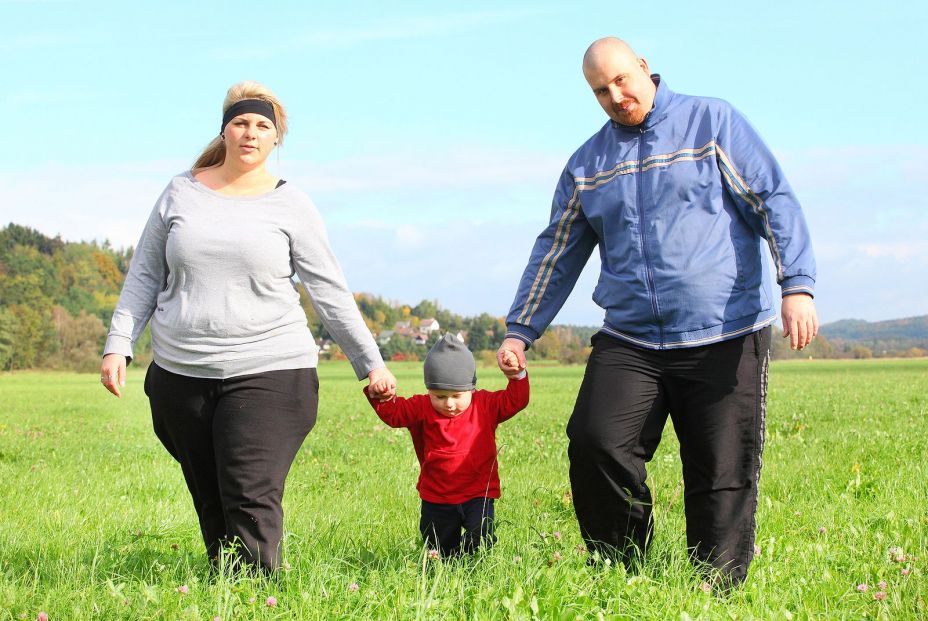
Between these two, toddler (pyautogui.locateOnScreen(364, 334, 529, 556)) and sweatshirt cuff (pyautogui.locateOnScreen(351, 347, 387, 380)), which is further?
toddler (pyautogui.locateOnScreen(364, 334, 529, 556))

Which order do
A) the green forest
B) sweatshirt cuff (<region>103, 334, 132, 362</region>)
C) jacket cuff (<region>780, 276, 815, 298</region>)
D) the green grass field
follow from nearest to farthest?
the green grass field
jacket cuff (<region>780, 276, 815, 298</region>)
sweatshirt cuff (<region>103, 334, 132, 362</region>)
the green forest

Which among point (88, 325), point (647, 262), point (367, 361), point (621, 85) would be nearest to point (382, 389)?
point (367, 361)

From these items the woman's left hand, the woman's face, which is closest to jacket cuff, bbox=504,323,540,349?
the woman's left hand

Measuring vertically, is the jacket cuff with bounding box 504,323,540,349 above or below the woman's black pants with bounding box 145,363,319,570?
above

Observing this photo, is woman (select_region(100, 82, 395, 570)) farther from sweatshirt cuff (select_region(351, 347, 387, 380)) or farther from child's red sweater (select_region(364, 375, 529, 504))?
child's red sweater (select_region(364, 375, 529, 504))

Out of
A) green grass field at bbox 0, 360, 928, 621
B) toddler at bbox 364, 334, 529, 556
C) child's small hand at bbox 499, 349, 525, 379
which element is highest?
child's small hand at bbox 499, 349, 525, 379

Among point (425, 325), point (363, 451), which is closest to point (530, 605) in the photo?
point (363, 451)

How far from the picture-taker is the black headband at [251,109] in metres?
4.38

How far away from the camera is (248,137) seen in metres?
4.38

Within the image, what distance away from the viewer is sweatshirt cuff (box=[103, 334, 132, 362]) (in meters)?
4.57

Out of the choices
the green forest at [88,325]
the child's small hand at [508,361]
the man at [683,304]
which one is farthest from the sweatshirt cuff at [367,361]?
the green forest at [88,325]

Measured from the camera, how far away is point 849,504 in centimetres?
664

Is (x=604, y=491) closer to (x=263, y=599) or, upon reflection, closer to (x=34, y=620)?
(x=263, y=599)

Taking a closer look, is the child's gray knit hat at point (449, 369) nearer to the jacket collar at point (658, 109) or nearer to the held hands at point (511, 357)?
the held hands at point (511, 357)
